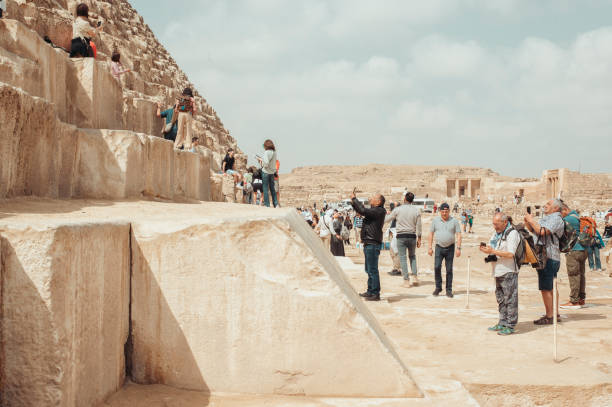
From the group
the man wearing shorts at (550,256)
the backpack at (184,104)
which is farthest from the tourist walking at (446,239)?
the backpack at (184,104)

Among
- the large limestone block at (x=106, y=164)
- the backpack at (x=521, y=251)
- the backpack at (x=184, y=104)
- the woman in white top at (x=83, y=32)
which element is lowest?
the backpack at (x=521, y=251)

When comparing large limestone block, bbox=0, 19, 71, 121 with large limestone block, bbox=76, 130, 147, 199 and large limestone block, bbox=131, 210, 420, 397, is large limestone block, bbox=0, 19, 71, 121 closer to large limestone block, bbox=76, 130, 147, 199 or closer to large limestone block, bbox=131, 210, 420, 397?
large limestone block, bbox=76, 130, 147, 199

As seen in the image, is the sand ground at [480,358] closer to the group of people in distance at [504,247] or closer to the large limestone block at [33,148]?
the group of people in distance at [504,247]

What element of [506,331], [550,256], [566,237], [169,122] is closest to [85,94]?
[169,122]

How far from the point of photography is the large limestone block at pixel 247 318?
2.66 m

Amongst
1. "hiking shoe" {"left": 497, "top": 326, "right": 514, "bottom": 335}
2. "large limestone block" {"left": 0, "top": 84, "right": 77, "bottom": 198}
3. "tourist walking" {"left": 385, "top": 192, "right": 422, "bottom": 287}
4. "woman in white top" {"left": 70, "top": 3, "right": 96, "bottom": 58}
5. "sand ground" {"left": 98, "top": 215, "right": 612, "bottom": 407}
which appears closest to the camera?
"sand ground" {"left": 98, "top": 215, "right": 612, "bottom": 407}

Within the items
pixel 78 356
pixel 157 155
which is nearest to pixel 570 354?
pixel 78 356

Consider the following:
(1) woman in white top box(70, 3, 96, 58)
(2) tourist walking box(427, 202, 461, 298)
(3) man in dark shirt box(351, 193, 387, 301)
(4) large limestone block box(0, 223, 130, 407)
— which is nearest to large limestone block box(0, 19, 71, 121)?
(1) woman in white top box(70, 3, 96, 58)

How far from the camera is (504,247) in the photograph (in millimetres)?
4516

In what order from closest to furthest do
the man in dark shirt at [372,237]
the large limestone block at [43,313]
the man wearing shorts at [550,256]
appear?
the large limestone block at [43,313] < the man wearing shorts at [550,256] < the man in dark shirt at [372,237]

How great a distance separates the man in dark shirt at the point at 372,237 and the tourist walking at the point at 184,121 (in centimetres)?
332

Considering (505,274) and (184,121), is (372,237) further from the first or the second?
(184,121)

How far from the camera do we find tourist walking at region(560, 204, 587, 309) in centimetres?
595

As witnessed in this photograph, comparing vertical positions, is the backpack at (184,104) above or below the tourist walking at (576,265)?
above
